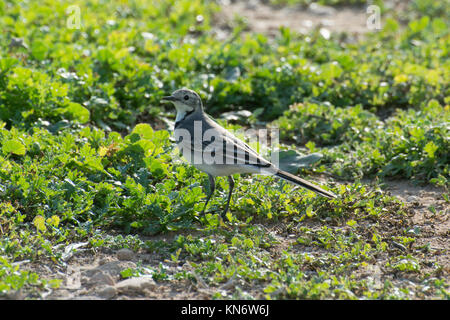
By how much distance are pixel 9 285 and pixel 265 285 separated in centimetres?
213

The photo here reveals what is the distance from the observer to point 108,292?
525 centimetres

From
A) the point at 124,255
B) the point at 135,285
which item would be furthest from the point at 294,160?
the point at 135,285

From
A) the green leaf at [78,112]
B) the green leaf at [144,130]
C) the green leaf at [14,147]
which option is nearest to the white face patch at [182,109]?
the green leaf at [144,130]

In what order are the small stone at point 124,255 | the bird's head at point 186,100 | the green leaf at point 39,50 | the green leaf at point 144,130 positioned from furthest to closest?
the green leaf at point 39,50, the green leaf at point 144,130, the bird's head at point 186,100, the small stone at point 124,255

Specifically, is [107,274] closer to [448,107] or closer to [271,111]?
[271,111]

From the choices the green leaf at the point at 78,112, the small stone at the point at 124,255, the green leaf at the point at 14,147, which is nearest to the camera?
the small stone at the point at 124,255

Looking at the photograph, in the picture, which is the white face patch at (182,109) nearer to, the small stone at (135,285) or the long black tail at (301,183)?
the long black tail at (301,183)

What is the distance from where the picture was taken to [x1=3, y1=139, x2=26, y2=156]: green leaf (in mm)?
7039

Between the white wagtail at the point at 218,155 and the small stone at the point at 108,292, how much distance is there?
1.59 meters

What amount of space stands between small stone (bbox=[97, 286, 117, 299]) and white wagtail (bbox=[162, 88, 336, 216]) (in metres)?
1.59

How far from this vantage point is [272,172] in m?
6.50

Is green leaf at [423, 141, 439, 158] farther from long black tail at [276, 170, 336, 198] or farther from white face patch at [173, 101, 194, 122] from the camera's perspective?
white face patch at [173, 101, 194, 122]

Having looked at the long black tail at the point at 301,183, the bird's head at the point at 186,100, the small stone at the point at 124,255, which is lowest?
the small stone at the point at 124,255

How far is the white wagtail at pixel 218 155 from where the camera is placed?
650 centimetres
